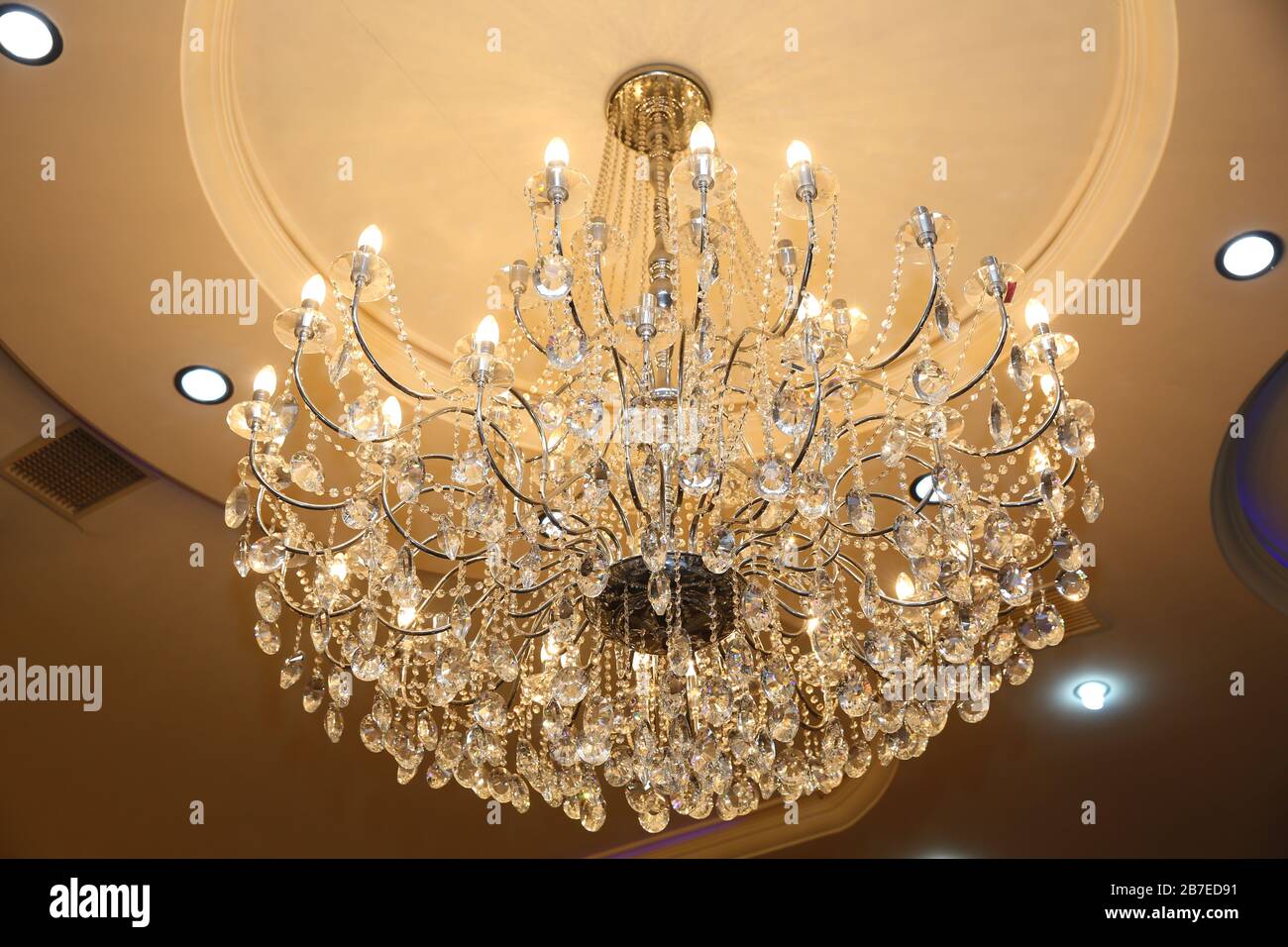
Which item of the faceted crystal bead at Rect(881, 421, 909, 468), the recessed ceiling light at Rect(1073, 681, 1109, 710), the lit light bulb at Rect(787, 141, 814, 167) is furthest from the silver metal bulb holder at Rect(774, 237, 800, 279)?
the recessed ceiling light at Rect(1073, 681, 1109, 710)

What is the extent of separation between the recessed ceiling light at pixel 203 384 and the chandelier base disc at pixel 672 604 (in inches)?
64.6

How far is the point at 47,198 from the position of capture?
2.85 meters

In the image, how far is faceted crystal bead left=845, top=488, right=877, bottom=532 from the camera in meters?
1.98

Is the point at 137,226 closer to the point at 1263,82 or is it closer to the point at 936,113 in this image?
the point at 936,113

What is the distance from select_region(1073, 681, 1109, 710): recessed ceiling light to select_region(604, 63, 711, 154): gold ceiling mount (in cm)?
338

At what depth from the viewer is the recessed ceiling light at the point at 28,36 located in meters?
2.42

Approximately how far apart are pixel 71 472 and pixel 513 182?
6.46 ft

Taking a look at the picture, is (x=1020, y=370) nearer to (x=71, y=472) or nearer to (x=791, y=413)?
(x=791, y=413)

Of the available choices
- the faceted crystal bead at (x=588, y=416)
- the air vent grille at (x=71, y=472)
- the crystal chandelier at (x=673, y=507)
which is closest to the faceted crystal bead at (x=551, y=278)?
the crystal chandelier at (x=673, y=507)

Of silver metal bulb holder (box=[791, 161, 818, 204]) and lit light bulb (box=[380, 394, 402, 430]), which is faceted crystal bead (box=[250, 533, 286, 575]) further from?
silver metal bulb holder (box=[791, 161, 818, 204])

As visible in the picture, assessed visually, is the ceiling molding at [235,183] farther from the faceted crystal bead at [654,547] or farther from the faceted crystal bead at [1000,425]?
the faceted crystal bead at [1000,425]
